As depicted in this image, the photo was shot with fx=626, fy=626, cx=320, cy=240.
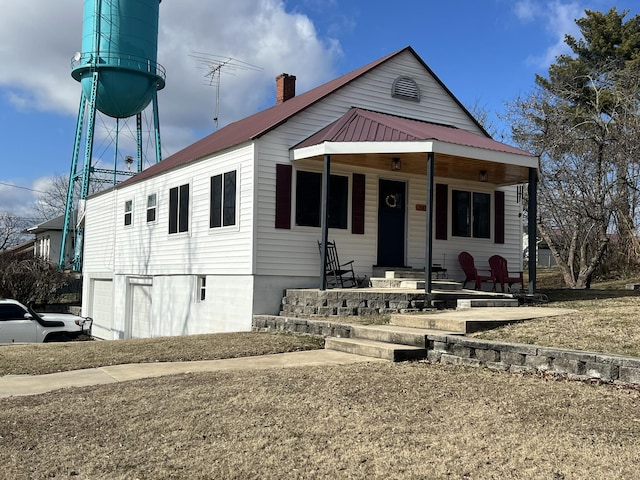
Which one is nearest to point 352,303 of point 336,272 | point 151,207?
point 336,272

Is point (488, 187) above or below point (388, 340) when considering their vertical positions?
above

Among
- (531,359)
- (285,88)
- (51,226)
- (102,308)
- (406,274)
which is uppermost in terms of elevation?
(285,88)

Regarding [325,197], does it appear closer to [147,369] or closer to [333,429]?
[147,369]

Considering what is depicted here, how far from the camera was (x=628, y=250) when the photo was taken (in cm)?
2306

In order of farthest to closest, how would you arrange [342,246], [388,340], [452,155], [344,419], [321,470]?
[342,246]
[452,155]
[388,340]
[344,419]
[321,470]

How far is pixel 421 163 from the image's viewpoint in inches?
534

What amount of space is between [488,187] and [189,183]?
24.7 feet

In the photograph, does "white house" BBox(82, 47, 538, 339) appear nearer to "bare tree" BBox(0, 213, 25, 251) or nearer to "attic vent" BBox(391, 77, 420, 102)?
"attic vent" BBox(391, 77, 420, 102)

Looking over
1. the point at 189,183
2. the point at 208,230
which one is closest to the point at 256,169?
the point at 208,230

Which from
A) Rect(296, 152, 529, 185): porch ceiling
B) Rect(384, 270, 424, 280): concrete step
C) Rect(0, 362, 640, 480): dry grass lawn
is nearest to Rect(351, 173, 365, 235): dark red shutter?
Rect(296, 152, 529, 185): porch ceiling

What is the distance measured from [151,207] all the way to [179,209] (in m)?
2.28

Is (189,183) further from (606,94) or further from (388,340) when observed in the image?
(606,94)

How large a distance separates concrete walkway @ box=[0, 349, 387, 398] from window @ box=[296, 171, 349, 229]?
5.12 m

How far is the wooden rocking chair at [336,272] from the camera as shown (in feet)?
43.9
